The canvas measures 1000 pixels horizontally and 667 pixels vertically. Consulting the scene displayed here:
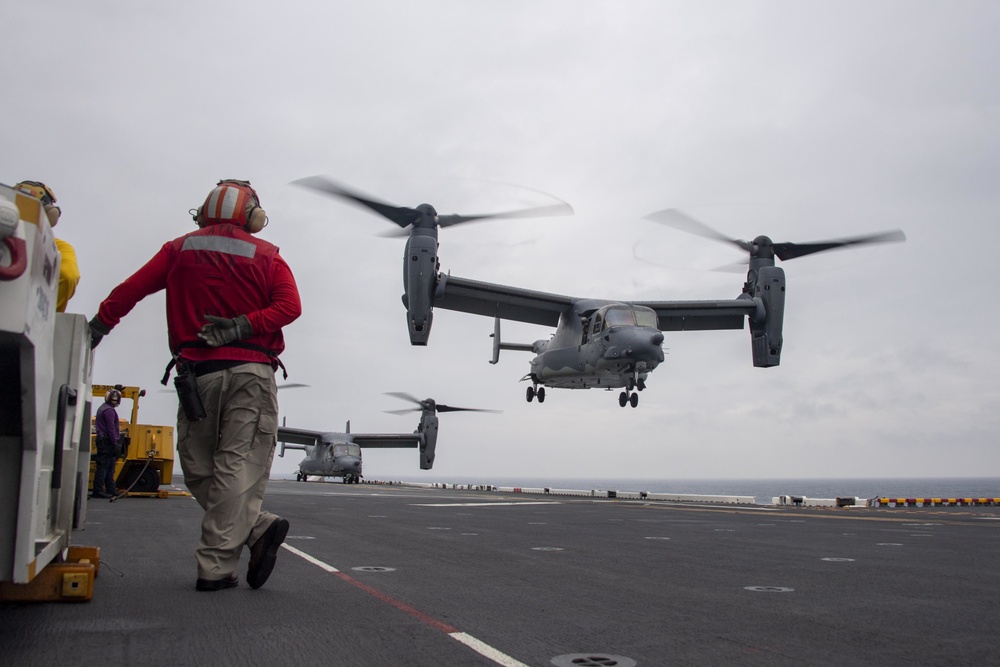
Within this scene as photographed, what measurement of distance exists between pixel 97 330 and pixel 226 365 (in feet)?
2.42

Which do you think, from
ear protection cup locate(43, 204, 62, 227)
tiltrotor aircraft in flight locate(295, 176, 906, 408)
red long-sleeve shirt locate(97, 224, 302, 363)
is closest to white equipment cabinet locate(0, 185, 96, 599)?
red long-sleeve shirt locate(97, 224, 302, 363)

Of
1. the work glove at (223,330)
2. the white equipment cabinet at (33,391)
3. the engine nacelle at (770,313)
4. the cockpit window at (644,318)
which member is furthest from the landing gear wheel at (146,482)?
the engine nacelle at (770,313)

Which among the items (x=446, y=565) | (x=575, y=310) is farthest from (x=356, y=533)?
(x=575, y=310)

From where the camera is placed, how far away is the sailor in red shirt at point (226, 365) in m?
4.45

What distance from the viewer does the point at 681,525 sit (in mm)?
11914

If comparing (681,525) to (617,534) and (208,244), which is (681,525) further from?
(208,244)

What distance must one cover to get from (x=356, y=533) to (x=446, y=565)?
2906 millimetres

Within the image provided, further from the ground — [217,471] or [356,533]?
[217,471]

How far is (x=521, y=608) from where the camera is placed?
4.19m

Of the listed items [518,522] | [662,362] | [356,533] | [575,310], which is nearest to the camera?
[356,533]

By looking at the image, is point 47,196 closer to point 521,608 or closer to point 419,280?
point 521,608

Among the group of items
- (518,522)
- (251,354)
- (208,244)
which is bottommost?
(518,522)

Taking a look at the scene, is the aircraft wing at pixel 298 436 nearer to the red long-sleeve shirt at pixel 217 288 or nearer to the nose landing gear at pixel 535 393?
the nose landing gear at pixel 535 393

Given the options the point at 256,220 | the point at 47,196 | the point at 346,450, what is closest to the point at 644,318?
the point at 256,220
